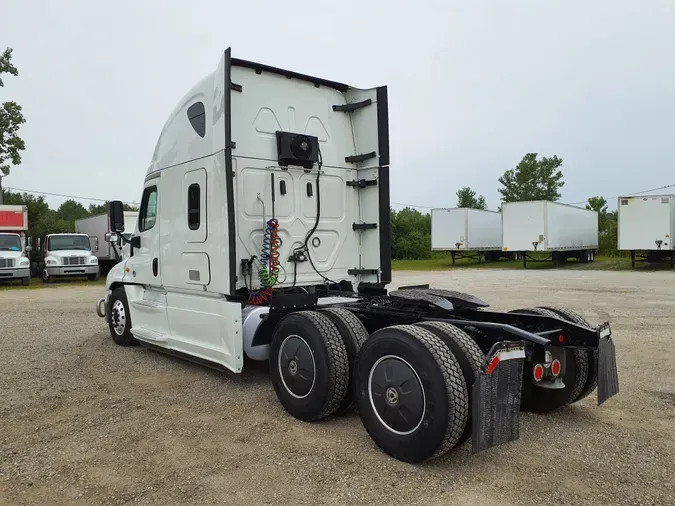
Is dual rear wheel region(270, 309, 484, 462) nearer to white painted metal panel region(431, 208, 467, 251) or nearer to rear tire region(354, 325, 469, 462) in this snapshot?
rear tire region(354, 325, 469, 462)

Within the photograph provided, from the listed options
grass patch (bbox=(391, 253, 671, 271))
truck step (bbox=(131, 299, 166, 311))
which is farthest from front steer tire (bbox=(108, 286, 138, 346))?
grass patch (bbox=(391, 253, 671, 271))

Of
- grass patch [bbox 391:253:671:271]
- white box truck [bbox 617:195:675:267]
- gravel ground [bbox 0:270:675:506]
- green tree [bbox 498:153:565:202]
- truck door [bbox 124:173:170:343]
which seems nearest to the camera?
gravel ground [bbox 0:270:675:506]

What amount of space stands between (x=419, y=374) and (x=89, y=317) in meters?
9.59

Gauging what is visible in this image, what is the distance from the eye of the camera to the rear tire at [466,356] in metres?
3.38

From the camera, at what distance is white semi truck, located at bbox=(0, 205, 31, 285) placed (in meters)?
20.4

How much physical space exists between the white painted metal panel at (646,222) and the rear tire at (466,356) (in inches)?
975

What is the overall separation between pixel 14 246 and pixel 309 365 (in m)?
20.6

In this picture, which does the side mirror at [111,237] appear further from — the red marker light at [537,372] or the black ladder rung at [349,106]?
the red marker light at [537,372]

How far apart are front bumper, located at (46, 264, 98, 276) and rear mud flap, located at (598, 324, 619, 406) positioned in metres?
→ 22.1

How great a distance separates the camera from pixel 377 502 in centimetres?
312

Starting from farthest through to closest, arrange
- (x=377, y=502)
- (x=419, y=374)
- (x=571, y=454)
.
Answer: (x=571, y=454)
(x=419, y=374)
(x=377, y=502)

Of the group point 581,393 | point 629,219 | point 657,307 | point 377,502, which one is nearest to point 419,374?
point 377,502

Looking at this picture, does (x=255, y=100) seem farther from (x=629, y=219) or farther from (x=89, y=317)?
(x=629, y=219)

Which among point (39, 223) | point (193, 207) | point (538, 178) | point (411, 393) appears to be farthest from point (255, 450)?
point (538, 178)
